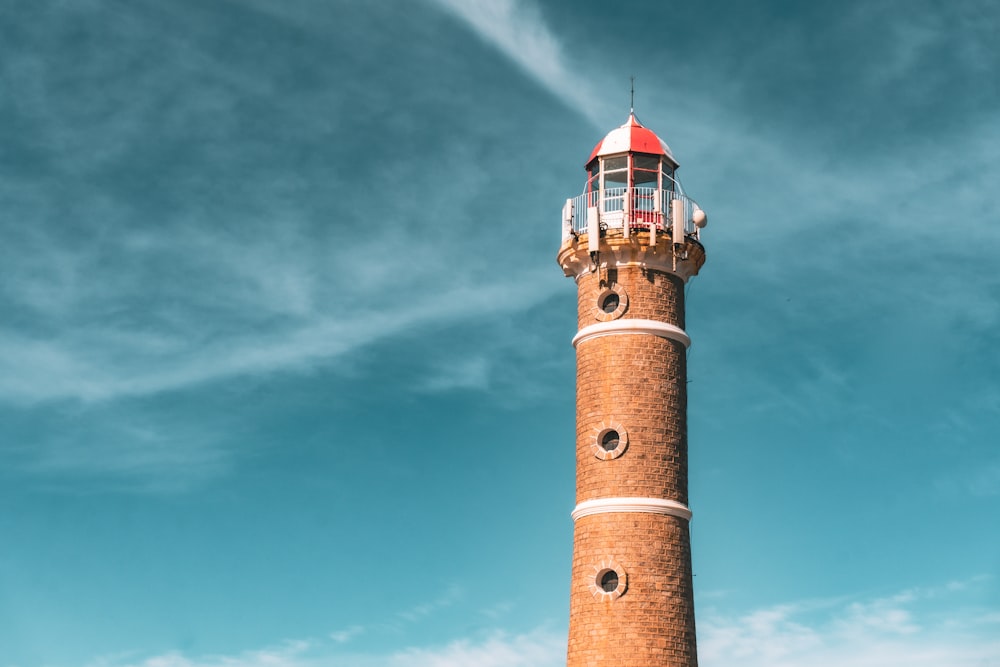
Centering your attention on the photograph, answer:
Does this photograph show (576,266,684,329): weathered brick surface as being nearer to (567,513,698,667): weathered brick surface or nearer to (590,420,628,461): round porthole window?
(590,420,628,461): round porthole window

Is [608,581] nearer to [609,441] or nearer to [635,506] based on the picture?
[635,506]

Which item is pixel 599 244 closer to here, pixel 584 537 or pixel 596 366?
pixel 596 366

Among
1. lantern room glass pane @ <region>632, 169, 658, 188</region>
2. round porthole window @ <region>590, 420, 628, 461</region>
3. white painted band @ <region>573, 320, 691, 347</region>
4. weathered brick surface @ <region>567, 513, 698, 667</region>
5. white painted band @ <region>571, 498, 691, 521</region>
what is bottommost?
weathered brick surface @ <region>567, 513, 698, 667</region>

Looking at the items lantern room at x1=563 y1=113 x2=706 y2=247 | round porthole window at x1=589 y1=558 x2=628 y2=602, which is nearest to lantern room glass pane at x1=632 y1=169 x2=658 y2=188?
lantern room at x1=563 y1=113 x2=706 y2=247

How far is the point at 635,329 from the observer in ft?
145

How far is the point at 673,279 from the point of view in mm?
45438

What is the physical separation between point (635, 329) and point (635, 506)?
535cm

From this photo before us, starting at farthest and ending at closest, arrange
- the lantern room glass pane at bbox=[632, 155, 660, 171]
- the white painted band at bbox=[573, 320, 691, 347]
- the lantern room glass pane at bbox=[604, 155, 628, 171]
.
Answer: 1. the lantern room glass pane at bbox=[604, 155, 628, 171]
2. the lantern room glass pane at bbox=[632, 155, 660, 171]
3. the white painted band at bbox=[573, 320, 691, 347]

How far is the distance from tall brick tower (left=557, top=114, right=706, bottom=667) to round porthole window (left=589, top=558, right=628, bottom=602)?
0.13 feet

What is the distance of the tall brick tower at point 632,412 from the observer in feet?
137

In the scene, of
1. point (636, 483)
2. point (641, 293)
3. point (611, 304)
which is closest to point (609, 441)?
point (636, 483)

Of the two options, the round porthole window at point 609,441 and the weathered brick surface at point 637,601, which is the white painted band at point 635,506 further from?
the round porthole window at point 609,441

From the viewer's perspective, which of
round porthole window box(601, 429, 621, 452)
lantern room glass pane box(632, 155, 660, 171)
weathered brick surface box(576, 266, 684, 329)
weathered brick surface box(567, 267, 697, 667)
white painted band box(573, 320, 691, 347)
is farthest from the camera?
lantern room glass pane box(632, 155, 660, 171)

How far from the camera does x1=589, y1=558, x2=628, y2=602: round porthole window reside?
41750 millimetres
